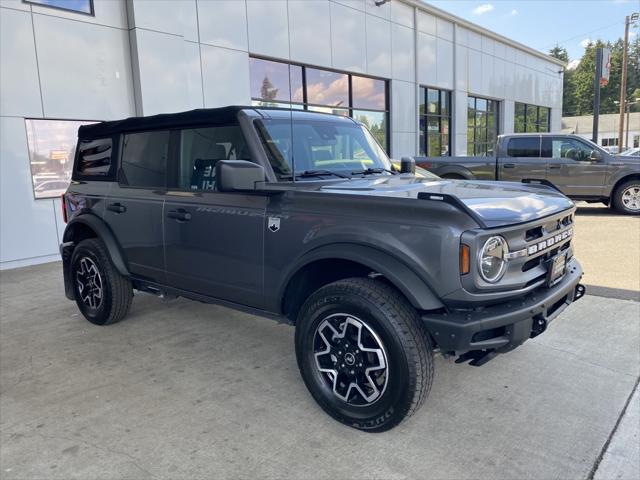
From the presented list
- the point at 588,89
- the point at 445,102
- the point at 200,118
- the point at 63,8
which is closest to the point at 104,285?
the point at 200,118

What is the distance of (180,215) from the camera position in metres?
3.97

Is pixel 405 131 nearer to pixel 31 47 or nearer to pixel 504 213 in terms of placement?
pixel 31 47

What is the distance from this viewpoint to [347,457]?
2734mm

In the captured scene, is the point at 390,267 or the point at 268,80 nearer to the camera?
the point at 390,267

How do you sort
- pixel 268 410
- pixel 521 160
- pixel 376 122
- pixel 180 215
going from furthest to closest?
pixel 376 122, pixel 521 160, pixel 180 215, pixel 268 410

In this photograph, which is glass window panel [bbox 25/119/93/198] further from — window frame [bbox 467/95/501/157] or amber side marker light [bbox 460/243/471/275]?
window frame [bbox 467/95/501/157]

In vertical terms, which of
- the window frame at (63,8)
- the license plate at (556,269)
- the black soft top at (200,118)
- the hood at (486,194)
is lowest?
the license plate at (556,269)

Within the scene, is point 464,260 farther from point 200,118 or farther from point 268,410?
point 200,118

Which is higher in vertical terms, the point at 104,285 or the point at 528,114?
the point at 528,114

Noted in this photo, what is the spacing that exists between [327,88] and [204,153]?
10.8m

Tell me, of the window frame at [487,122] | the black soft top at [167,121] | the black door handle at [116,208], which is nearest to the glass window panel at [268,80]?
the black soft top at [167,121]

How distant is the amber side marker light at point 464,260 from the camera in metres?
2.52

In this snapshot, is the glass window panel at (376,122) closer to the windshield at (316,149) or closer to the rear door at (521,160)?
the rear door at (521,160)

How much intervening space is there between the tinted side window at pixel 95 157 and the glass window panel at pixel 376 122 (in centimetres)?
1060
